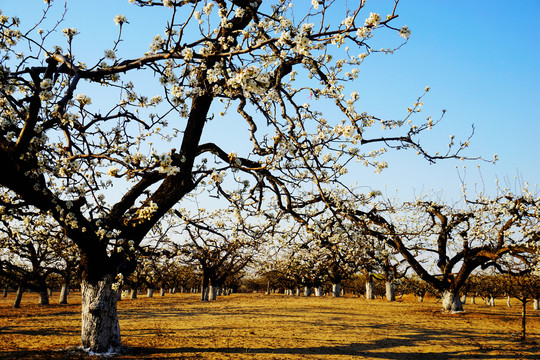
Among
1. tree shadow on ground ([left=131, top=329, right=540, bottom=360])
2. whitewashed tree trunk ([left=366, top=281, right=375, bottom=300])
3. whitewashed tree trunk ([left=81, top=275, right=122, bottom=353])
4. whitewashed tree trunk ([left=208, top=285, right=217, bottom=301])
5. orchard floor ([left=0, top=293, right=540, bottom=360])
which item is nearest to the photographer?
whitewashed tree trunk ([left=81, top=275, right=122, bottom=353])

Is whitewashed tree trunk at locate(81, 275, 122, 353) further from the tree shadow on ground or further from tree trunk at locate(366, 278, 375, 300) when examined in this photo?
tree trunk at locate(366, 278, 375, 300)

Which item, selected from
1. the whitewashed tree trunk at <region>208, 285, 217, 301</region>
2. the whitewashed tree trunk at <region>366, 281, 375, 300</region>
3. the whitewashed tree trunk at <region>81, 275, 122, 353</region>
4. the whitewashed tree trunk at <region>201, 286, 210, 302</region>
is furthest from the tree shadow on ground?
the whitewashed tree trunk at <region>366, 281, 375, 300</region>

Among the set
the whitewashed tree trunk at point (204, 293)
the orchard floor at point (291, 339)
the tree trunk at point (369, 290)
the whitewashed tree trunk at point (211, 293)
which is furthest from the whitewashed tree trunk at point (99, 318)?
the tree trunk at point (369, 290)

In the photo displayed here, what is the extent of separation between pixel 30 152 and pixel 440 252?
864 inches

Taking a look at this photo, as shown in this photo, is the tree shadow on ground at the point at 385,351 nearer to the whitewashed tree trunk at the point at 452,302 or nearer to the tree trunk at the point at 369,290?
the whitewashed tree trunk at the point at 452,302

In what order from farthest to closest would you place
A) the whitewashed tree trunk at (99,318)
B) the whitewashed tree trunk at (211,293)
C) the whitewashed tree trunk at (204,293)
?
the whitewashed tree trunk at (211,293), the whitewashed tree trunk at (204,293), the whitewashed tree trunk at (99,318)

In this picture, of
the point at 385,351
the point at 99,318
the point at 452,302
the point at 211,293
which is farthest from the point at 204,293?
the point at 99,318

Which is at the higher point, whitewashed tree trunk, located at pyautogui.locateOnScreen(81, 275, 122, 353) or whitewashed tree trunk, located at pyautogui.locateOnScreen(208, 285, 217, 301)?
whitewashed tree trunk, located at pyautogui.locateOnScreen(81, 275, 122, 353)

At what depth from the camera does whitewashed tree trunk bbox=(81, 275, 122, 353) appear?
871 cm

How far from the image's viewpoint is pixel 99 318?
28.8ft

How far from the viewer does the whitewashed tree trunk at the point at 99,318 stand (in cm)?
871

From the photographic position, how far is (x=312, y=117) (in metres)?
7.90

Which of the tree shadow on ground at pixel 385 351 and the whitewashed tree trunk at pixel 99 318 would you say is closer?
the whitewashed tree trunk at pixel 99 318

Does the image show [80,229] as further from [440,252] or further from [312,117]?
[440,252]
